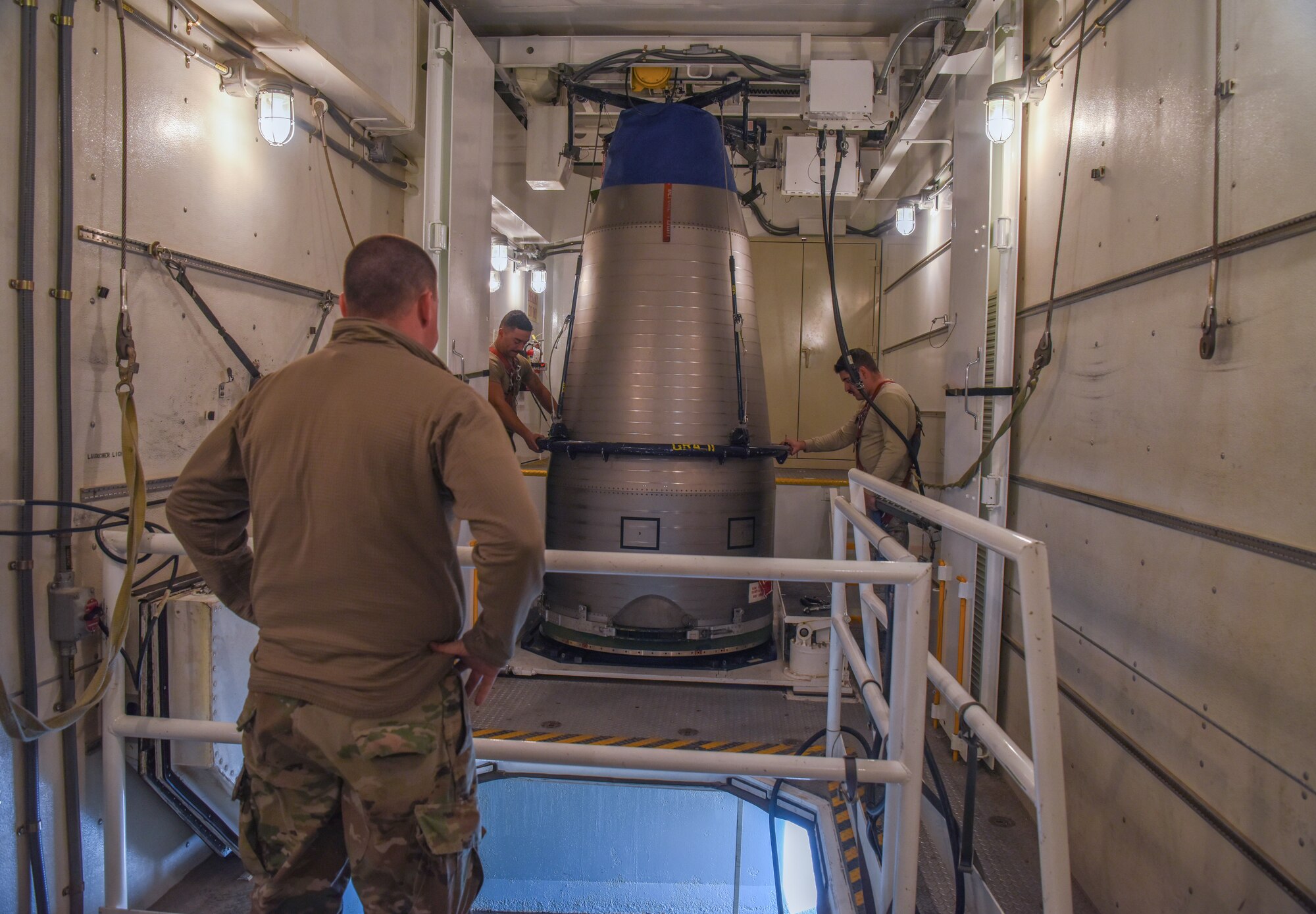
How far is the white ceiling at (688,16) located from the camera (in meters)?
4.22

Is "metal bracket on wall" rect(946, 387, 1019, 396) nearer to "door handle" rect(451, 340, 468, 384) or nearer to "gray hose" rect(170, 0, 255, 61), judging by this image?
"door handle" rect(451, 340, 468, 384)

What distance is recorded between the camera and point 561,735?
3342 mm

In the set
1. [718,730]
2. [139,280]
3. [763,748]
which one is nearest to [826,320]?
[718,730]

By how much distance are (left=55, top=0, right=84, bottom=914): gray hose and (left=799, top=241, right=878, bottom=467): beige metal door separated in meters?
5.65

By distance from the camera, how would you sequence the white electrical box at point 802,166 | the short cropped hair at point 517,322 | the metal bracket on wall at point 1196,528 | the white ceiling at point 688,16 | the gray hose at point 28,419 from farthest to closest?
1. the white electrical box at point 802,166
2. the short cropped hair at point 517,322
3. the white ceiling at point 688,16
4. the gray hose at point 28,419
5. the metal bracket on wall at point 1196,528

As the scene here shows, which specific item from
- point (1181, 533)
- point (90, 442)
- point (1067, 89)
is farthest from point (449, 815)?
point (1067, 89)

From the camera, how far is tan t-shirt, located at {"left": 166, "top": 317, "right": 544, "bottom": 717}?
1.28 meters

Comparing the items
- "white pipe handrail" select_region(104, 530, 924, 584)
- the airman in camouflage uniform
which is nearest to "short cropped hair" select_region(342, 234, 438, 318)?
the airman in camouflage uniform

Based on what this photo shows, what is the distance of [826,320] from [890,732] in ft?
18.4

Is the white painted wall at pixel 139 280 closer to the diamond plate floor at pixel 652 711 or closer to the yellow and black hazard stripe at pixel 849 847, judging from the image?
the diamond plate floor at pixel 652 711

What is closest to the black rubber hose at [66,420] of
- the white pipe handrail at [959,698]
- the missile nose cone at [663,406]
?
the missile nose cone at [663,406]

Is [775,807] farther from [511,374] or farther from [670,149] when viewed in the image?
[670,149]

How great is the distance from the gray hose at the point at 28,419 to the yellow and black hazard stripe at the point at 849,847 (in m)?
2.38

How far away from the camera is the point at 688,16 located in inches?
174
